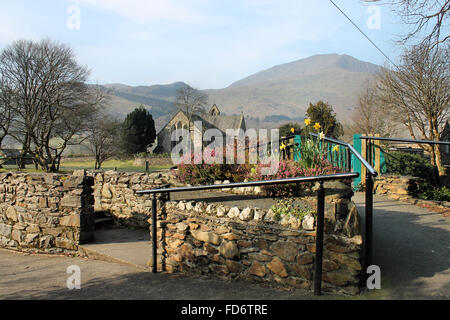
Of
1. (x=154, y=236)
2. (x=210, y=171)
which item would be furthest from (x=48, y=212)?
(x=210, y=171)

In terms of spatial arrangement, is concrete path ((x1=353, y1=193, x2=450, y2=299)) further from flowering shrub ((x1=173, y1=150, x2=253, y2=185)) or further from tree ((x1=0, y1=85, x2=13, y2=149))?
tree ((x1=0, y1=85, x2=13, y2=149))

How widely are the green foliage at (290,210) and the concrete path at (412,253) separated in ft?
3.49

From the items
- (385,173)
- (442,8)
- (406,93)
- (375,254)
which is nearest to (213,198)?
(375,254)

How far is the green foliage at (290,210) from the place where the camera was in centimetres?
388

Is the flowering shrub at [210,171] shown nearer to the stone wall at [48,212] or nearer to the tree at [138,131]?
the stone wall at [48,212]

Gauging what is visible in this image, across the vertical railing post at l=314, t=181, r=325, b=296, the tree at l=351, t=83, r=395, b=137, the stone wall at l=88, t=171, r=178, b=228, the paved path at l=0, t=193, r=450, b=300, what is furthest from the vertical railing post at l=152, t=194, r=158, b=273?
the tree at l=351, t=83, r=395, b=137

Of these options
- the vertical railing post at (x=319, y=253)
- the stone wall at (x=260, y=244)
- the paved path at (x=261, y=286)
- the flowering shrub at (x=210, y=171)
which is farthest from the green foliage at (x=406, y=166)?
the vertical railing post at (x=319, y=253)

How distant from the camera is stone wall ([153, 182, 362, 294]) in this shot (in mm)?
3520

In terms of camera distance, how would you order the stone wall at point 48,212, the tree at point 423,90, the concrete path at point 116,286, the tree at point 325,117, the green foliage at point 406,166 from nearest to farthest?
the concrete path at point 116,286
the stone wall at point 48,212
the green foliage at point 406,166
the tree at point 423,90
the tree at point 325,117

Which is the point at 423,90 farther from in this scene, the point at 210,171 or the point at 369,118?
the point at 369,118

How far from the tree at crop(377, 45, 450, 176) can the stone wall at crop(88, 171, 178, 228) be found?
14.9 m

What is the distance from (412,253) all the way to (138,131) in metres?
50.0
